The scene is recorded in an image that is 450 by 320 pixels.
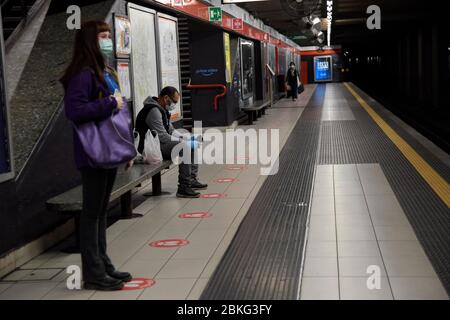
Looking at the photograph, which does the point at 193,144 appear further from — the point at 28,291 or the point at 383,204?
the point at 28,291

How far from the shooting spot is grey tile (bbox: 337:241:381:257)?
434 cm

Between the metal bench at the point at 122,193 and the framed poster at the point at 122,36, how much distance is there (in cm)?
126

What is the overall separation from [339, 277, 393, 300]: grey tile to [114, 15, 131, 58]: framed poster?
3.84 m

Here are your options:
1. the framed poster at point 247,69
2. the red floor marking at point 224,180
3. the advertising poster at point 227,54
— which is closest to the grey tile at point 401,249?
the red floor marking at point 224,180

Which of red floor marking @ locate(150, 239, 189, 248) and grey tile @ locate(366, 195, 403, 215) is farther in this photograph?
grey tile @ locate(366, 195, 403, 215)

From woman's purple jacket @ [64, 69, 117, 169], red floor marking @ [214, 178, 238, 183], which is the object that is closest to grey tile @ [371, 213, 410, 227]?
red floor marking @ [214, 178, 238, 183]

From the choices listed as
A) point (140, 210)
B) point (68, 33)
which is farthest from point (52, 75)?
point (140, 210)

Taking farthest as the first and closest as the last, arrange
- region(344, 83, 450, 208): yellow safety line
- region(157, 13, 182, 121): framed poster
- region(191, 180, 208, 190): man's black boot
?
region(157, 13, 182, 121): framed poster < region(191, 180, 208, 190): man's black boot < region(344, 83, 450, 208): yellow safety line

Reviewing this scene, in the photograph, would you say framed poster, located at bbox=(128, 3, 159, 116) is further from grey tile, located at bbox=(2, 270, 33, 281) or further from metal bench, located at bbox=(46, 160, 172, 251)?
grey tile, located at bbox=(2, 270, 33, 281)

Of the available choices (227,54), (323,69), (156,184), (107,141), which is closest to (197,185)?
(156,184)

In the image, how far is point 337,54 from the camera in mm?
46375

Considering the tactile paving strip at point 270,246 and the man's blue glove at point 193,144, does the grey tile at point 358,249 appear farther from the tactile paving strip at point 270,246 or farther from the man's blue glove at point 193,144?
the man's blue glove at point 193,144

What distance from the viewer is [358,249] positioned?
4.46 m
